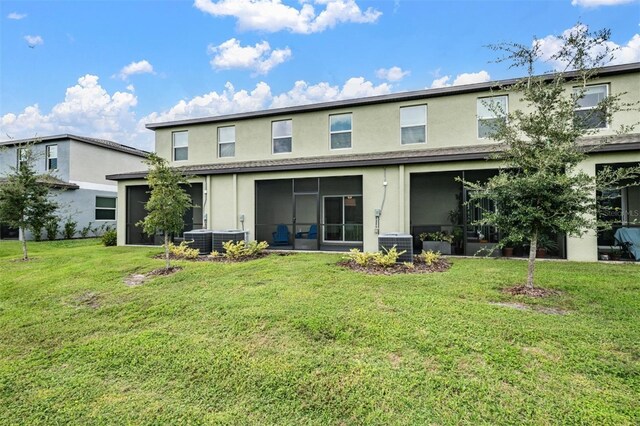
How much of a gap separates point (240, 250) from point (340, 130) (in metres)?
6.58

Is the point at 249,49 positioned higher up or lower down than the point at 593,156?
higher up

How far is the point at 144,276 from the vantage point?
26.9ft

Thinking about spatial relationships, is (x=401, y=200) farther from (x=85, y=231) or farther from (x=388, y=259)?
(x=85, y=231)

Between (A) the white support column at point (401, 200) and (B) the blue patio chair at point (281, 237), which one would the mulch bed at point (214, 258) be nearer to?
(B) the blue patio chair at point (281, 237)

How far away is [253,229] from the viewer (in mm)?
12703

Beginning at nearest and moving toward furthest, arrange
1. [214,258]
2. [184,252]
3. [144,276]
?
1. [144,276]
2. [214,258]
3. [184,252]

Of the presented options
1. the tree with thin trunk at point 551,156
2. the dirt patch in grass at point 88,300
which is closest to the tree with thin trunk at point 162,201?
the dirt patch in grass at point 88,300

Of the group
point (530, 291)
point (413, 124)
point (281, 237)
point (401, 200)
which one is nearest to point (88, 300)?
point (530, 291)

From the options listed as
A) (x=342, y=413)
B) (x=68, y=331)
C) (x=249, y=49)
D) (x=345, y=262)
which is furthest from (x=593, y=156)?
(x=249, y=49)

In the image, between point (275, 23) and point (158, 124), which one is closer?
point (158, 124)

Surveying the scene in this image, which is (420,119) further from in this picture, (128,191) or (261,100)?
(261,100)

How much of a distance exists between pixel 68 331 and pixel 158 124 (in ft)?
42.9

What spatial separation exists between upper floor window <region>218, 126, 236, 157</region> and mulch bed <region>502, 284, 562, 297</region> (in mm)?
12441

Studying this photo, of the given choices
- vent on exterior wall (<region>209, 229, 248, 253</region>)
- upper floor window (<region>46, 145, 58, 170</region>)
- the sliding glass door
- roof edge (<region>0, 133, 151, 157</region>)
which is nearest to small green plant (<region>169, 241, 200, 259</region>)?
vent on exterior wall (<region>209, 229, 248, 253</region>)
